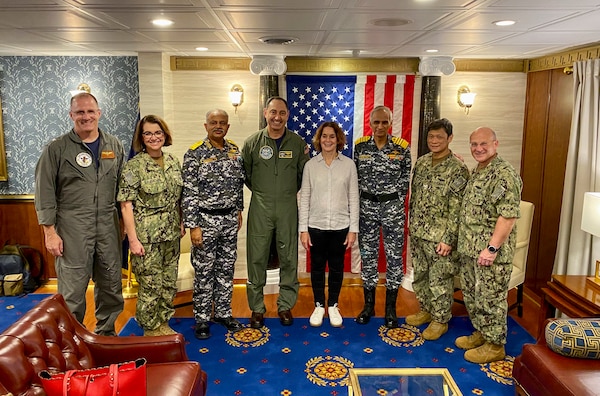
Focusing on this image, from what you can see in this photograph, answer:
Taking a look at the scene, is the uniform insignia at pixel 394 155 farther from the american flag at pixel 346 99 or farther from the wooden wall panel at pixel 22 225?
the wooden wall panel at pixel 22 225

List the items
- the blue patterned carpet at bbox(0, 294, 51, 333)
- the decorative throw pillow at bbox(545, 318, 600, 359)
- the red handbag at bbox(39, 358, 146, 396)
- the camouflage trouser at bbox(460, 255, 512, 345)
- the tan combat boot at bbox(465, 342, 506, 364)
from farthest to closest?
the blue patterned carpet at bbox(0, 294, 51, 333), the tan combat boot at bbox(465, 342, 506, 364), the camouflage trouser at bbox(460, 255, 512, 345), the decorative throw pillow at bbox(545, 318, 600, 359), the red handbag at bbox(39, 358, 146, 396)

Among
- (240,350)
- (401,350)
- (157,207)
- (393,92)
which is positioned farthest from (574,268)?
(157,207)

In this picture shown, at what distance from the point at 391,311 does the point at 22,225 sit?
387cm

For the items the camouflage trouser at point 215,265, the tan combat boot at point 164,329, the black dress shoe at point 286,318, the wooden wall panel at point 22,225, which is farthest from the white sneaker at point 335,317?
the wooden wall panel at point 22,225

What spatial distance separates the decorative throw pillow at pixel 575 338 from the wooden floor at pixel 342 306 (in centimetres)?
129

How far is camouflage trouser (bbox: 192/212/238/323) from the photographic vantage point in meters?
3.64

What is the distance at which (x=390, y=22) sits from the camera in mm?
2910

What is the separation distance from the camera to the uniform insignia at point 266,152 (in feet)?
12.2

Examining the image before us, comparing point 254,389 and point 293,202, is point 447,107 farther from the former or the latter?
point 254,389

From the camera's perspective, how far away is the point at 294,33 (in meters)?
3.34

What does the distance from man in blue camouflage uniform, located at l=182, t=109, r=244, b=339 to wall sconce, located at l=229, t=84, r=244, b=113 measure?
49.1 inches

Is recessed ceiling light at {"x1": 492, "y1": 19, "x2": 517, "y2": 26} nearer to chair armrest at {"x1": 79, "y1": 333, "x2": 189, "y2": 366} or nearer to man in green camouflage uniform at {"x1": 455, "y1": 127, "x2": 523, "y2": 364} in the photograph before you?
man in green camouflage uniform at {"x1": 455, "y1": 127, "x2": 523, "y2": 364}

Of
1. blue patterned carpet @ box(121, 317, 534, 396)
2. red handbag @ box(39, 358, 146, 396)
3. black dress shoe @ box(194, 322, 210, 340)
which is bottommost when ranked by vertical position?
blue patterned carpet @ box(121, 317, 534, 396)

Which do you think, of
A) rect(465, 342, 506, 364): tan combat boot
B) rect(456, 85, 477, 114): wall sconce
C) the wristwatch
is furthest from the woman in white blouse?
rect(456, 85, 477, 114): wall sconce
